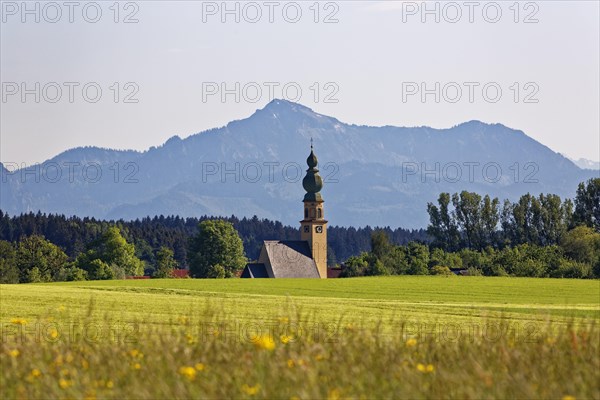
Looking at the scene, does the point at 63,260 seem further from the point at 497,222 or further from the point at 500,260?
the point at 500,260

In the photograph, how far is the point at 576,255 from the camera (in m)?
98.1

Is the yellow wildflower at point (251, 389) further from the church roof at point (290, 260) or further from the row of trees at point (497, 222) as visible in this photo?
the row of trees at point (497, 222)

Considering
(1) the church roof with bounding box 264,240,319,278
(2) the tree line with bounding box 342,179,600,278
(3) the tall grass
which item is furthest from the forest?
(3) the tall grass

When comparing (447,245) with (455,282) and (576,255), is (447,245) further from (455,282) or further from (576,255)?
(455,282)

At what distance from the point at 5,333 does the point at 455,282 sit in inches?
2028

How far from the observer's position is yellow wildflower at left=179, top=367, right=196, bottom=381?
1164cm

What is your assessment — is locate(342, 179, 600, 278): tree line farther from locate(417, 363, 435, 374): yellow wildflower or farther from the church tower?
locate(417, 363, 435, 374): yellow wildflower

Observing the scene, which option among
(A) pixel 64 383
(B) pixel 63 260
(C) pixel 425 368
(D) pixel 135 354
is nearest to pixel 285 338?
(D) pixel 135 354

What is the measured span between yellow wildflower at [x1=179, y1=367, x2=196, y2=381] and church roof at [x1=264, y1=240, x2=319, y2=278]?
410 feet

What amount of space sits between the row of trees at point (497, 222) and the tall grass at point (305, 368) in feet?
430

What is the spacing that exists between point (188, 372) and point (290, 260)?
425ft

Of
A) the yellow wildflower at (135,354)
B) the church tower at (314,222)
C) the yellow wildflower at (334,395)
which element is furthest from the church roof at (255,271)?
the yellow wildflower at (334,395)

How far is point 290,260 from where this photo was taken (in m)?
141

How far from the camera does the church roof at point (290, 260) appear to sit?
13875 centimetres
